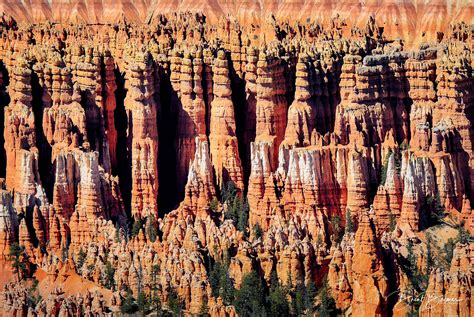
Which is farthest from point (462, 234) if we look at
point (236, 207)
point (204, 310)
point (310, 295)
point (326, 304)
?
point (204, 310)

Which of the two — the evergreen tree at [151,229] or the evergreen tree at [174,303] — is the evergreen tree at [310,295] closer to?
the evergreen tree at [174,303]

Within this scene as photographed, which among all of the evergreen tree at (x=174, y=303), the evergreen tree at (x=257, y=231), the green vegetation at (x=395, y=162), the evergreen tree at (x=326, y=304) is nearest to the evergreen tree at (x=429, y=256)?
the evergreen tree at (x=326, y=304)

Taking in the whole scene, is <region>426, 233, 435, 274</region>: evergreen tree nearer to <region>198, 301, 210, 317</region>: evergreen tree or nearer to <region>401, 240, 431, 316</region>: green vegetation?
<region>401, 240, 431, 316</region>: green vegetation

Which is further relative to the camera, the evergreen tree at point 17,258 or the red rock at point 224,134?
the red rock at point 224,134

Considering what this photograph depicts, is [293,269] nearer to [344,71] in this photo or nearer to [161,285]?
[161,285]

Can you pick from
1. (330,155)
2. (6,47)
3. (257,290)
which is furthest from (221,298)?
(6,47)

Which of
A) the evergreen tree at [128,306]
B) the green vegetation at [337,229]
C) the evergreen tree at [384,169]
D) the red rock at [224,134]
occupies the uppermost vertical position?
the red rock at [224,134]

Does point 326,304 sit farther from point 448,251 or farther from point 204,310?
point 448,251
